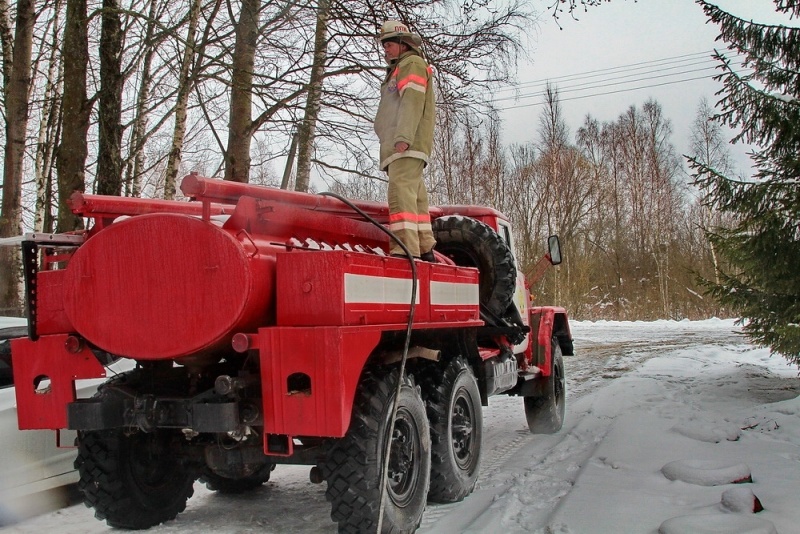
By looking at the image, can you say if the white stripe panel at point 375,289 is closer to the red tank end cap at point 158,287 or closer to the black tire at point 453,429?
the red tank end cap at point 158,287

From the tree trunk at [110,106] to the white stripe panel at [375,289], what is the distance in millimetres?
5350

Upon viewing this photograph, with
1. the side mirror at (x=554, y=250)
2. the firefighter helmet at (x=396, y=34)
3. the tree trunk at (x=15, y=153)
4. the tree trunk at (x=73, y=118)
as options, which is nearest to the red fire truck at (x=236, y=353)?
the firefighter helmet at (x=396, y=34)

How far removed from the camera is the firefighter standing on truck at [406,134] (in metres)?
4.62

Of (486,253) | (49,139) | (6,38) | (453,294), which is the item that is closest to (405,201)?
(453,294)

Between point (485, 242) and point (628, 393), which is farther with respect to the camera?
point (628, 393)

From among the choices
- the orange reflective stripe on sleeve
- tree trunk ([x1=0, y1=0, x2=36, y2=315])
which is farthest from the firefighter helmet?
tree trunk ([x1=0, y1=0, x2=36, y2=315])

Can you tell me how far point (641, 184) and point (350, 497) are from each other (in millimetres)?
Result: 38283

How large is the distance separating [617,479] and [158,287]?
10.9 ft

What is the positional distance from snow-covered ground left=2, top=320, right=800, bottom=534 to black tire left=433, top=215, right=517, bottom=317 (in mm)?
1369

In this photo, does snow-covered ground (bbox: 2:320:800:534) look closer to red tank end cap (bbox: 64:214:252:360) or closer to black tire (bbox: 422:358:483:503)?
black tire (bbox: 422:358:483:503)

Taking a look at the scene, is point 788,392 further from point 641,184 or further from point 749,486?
point 641,184

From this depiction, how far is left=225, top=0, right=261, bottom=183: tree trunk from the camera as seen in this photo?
920 cm

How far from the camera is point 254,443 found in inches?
145

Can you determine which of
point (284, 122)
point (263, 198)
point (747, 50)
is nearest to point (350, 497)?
point (263, 198)
